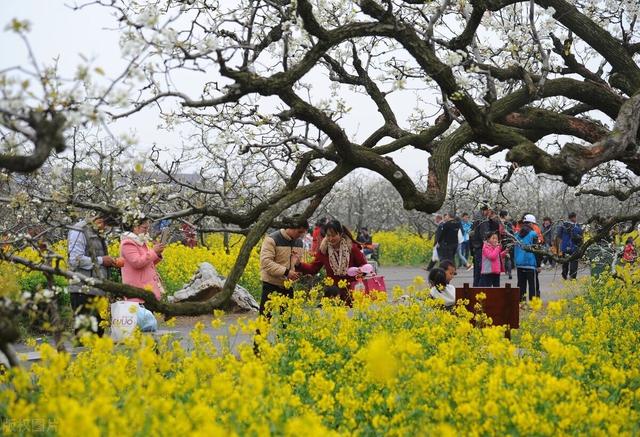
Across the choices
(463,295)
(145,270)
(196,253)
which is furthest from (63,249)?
(463,295)

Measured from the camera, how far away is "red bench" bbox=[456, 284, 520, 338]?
9180 mm

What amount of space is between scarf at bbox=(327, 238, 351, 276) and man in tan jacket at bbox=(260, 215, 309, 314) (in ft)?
1.80

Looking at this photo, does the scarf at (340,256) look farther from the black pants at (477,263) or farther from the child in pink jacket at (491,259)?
the black pants at (477,263)

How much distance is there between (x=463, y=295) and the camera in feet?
30.2

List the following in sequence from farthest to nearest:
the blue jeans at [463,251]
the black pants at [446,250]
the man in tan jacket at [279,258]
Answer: the blue jeans at [463,251]
the black pants at [446,250]
the man in tan jacket at [279,258]

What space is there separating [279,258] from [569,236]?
531 inches

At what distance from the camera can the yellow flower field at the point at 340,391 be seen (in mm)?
3840

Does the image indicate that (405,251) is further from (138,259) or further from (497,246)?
(138,259)

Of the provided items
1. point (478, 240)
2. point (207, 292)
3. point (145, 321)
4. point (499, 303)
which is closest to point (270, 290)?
point (145, 321)

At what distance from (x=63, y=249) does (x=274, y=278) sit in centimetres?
846

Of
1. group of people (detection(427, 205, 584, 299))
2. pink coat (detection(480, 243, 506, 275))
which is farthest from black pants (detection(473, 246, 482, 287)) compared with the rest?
pink coat (detection(480, 243, 506, 275))

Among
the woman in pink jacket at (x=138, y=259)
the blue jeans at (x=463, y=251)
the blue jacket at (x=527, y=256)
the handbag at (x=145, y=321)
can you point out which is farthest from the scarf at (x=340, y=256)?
the blue jeans at (x=463, y=251)

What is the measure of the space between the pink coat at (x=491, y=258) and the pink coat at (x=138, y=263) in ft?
24.2

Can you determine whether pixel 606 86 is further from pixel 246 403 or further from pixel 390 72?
pixel 246 403
